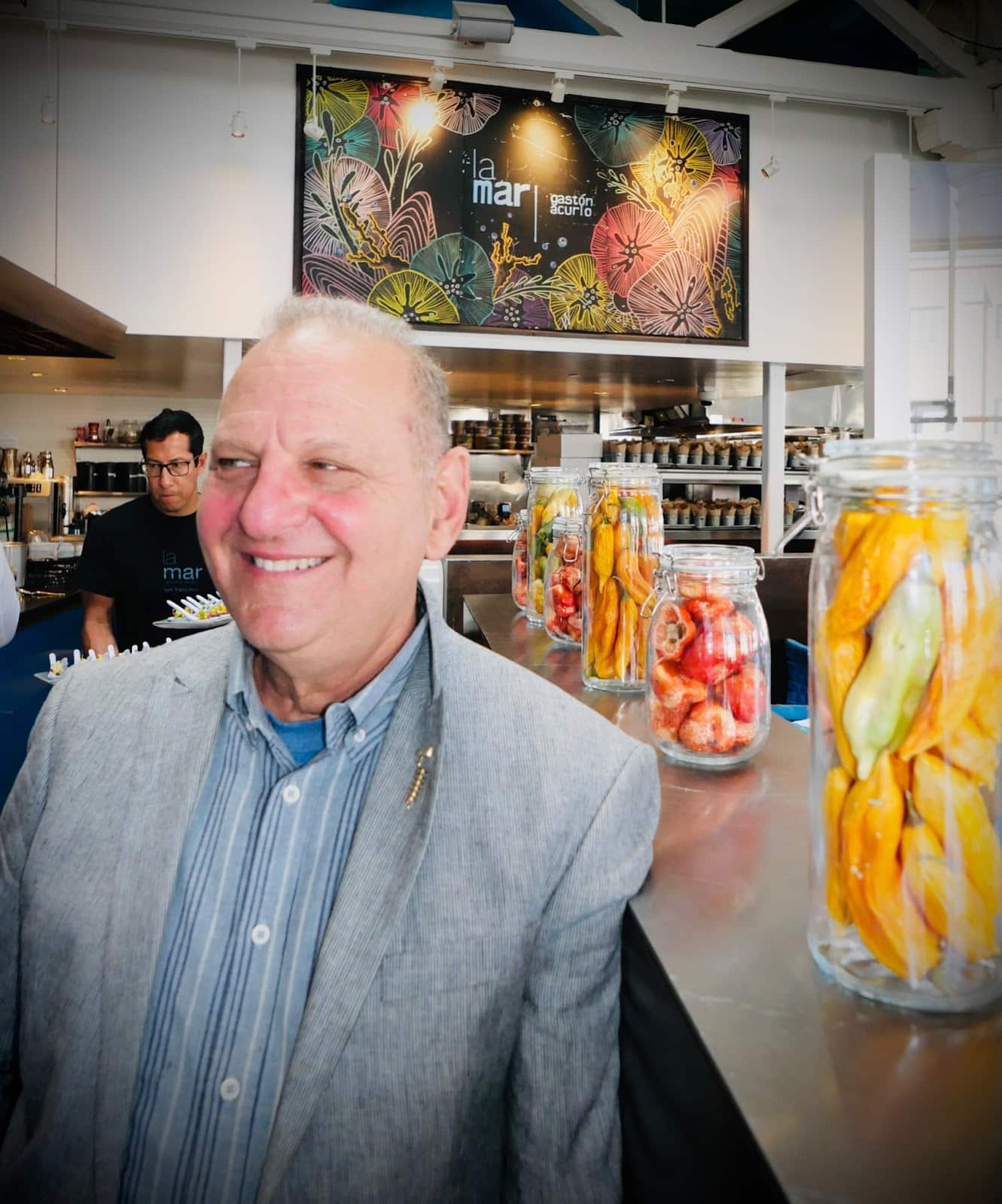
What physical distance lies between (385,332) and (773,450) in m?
5.16

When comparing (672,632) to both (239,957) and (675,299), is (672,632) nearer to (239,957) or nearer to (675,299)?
(239,957)

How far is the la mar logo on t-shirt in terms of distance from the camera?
3523mm

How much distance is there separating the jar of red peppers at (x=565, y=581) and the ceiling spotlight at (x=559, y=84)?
3.97 metres

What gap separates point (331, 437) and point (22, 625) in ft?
12.0

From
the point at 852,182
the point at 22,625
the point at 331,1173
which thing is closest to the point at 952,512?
the point at 331,1173

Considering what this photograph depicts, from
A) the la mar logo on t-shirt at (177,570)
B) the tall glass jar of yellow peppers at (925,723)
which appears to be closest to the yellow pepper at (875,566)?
the tall glass jar of yellow peppers at (925,723)

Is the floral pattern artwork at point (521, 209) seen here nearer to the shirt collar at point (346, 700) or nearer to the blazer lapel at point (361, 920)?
the shirt collar at point (346, 700)

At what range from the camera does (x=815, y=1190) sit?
0.44 m

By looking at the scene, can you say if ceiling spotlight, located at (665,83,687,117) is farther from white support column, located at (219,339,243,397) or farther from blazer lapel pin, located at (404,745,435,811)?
blazer lapel pin, located at (404,745,435,811)

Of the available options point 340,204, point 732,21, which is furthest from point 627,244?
point 340,204

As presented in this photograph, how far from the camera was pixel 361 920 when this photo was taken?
0.81 meters

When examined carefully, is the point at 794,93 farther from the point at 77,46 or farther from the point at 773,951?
the point at 773,951

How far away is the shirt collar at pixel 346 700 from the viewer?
1.00 m

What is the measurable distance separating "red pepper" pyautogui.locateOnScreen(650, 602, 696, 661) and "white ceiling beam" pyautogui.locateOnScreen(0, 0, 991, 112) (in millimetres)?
4593
